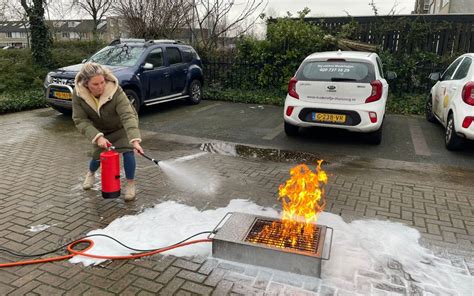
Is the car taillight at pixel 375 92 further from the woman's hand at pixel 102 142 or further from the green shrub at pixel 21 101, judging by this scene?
the green shrub at pixel 21 101

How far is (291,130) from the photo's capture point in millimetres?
7824

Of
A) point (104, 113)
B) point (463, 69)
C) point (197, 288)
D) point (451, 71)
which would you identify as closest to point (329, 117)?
point (463, 69)

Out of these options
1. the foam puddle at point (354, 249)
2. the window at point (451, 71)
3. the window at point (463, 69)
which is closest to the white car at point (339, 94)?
the window at point (463, 69)

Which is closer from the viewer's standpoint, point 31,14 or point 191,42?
point 31,14

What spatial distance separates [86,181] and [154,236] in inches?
70.3

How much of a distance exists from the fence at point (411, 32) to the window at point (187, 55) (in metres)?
5.37

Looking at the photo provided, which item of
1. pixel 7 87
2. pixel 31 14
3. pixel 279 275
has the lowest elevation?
pixel 279 275

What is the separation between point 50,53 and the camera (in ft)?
47.5

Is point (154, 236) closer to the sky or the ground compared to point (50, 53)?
closer to the ground

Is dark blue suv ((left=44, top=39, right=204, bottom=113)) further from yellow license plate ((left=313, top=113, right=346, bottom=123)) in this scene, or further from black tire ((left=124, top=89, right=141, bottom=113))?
yellow license plate ((left=313, top=113, right=346, bottom=123))

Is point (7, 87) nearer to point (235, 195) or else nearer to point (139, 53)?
point (139, 53)

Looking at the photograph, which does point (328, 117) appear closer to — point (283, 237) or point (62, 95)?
point (283, 237)

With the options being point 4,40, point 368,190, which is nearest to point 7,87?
point 368,190

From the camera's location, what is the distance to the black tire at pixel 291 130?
775cm
